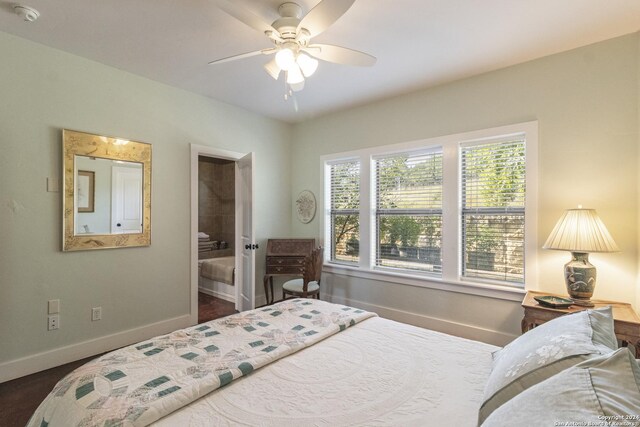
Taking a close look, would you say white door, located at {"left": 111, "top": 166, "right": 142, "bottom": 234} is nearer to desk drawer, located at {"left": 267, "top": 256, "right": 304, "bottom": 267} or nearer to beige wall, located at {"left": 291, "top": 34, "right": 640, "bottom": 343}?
desk drawer, located at {"left": 267, "top": 256, "right": 304, "bottom": 267}

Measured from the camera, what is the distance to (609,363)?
0.75m

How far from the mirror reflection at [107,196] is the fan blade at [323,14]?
87.4 inches

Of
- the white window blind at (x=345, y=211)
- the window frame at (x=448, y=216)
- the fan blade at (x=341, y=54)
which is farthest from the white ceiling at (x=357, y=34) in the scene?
the white window blind at (x=345, y=211)

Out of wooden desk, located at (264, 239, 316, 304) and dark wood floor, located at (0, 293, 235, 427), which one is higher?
wooden desk, located at (264, 239, 316, 304)

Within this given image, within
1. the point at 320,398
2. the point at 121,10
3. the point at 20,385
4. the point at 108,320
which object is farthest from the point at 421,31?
the point at 20,385

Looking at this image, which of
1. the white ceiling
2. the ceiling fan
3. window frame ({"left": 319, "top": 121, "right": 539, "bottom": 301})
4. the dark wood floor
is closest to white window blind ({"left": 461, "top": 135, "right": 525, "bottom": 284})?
window frame ({"left": 319, "top": 121, "right": 539, "bottom": 301})

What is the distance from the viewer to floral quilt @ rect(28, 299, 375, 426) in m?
1.05

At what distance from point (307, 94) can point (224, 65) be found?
0.98m

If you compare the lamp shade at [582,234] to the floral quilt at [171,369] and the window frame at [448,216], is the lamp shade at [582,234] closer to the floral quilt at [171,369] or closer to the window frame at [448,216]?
the window frame at [448,216]

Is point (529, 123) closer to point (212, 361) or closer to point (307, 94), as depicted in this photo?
point (307, 94)

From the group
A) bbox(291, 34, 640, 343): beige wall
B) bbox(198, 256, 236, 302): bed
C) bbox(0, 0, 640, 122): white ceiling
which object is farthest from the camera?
bbox(198, 256, 236, 302): bed

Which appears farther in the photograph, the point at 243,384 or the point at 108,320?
the point at 108,320

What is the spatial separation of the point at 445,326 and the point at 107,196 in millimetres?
3493

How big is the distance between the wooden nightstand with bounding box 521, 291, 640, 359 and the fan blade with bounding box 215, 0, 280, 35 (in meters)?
2.57
